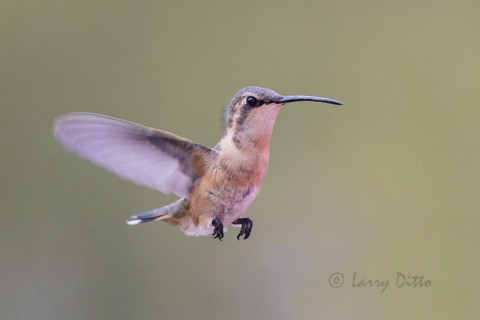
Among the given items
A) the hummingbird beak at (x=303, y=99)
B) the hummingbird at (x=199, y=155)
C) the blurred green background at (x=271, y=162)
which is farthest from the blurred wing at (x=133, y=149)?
the blurred green background at (x=271, y=162)

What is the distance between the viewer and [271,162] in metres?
2.07

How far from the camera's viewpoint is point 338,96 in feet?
7.03

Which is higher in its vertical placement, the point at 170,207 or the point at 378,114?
the point at 378,114

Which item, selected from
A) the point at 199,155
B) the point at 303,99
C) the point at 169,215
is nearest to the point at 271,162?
the point at 169,215

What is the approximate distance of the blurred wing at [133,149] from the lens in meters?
0.66

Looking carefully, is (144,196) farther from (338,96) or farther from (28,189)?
(338,96)

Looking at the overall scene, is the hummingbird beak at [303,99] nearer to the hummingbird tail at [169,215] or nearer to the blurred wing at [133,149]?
the blurred wing at [133,149]

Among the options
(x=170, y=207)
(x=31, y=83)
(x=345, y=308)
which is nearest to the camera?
(x=170, y=207)

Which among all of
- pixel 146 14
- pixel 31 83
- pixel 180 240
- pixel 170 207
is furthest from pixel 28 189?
pixel 170 207

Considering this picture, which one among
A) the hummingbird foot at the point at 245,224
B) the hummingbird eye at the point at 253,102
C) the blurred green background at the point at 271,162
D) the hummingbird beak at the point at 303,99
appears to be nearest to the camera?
the hummingbird beak at the point at 303,99

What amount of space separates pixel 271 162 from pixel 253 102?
1348 mm

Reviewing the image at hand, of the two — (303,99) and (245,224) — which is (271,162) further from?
(303,99)

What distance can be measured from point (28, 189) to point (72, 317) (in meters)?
0.43

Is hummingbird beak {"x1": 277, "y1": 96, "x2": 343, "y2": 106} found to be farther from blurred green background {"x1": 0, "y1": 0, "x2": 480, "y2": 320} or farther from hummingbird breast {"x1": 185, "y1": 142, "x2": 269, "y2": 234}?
blurred green background {"x1": 0, "y1": 0, "x2": 480, "y2": 320}
